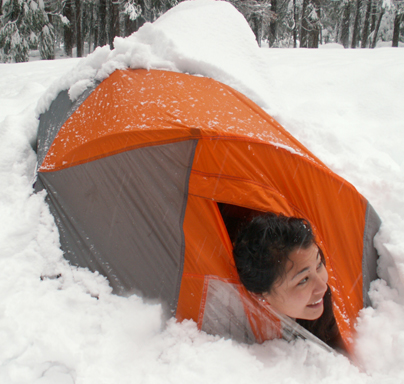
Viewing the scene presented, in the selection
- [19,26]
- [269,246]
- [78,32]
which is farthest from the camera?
[78,32]

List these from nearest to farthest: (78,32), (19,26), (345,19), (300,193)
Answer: (300,193), (19,26), (78,32), (345,19)

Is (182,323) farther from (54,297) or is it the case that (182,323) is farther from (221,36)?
(221,36)

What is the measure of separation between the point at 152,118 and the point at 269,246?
1120 mm

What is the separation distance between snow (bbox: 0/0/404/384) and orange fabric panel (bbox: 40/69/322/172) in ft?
0.88

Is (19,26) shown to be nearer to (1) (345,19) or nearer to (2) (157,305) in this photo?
(2) (157,305)

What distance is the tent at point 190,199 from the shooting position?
2.01 m

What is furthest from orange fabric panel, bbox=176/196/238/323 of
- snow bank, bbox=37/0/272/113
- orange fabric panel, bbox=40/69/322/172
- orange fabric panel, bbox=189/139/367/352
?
snow bank, bbox=37/0/272/113

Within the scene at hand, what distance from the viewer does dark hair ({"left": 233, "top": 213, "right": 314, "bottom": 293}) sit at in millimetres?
1859

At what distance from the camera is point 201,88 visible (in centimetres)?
257

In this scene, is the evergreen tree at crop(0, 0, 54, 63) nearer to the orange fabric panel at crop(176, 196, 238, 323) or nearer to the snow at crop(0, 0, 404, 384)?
the snow at crop(0, 0, 404, 384)

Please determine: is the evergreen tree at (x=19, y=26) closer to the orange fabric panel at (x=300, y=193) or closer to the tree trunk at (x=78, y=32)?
the tree trunk at (x=78, y=32)

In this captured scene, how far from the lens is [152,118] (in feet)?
7.06

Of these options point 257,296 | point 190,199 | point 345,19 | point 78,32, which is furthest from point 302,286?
point 345,19

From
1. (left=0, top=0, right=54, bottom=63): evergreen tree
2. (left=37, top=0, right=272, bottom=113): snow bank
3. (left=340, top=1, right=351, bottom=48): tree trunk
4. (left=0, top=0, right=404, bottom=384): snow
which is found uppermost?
(left=340, top=1, right=351, bottom=48): tree trunk
